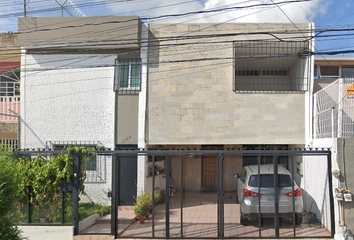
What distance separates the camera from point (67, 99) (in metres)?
10.7

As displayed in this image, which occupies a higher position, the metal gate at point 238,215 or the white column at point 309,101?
the white column at point 309,101

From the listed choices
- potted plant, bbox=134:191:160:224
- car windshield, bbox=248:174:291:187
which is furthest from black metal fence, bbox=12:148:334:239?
potted plant, bbox=134:191:160:224

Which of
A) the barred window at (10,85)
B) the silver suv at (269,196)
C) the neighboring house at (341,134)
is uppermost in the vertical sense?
the barred window at (10,85)

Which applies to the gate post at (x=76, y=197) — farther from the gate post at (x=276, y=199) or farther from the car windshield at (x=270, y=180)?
the gate post at (x=276, y=199)

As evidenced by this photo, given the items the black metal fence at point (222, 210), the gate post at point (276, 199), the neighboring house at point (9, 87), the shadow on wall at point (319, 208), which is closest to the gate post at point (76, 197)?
the black metal fence at point (222, 210)

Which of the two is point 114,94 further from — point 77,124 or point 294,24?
point 294,24

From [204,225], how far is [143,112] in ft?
13.9

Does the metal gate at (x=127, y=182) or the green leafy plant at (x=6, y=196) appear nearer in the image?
the green leafy plant at (x=6, y=196)

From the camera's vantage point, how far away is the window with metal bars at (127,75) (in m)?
10.7

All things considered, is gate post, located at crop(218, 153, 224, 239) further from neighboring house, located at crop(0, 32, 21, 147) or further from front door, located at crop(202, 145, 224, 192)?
neighboring house, located at crop(0, 32, 21, 147)

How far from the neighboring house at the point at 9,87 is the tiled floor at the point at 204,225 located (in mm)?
6031

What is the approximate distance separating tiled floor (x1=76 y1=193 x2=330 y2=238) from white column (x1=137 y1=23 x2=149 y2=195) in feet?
4.20

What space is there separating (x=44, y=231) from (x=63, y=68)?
572 centimetres

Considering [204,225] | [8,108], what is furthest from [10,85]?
[204,225]
